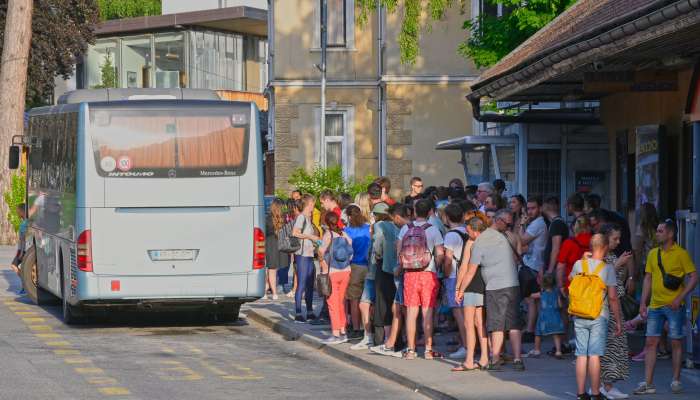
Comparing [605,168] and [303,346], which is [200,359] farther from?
[605,168]

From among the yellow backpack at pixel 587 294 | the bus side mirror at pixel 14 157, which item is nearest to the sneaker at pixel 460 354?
the yellow backpack at pixel 587 294

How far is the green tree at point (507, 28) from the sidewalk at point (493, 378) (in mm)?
8946

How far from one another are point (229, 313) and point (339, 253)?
14.0 ft

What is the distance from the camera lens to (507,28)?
26438 millimetres

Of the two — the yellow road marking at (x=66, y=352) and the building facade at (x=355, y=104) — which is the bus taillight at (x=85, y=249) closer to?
the yellow road marking at (x=66, y=352)

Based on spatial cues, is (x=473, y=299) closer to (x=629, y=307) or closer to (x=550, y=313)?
(x=550, y=313)

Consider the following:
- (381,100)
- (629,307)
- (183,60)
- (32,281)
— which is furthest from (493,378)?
(183,60)

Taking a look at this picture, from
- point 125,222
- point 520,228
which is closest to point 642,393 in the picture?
point 520,228

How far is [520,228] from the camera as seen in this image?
16922mm

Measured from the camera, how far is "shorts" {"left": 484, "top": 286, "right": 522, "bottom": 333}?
569 inches

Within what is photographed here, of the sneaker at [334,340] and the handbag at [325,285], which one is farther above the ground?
the handbag at [325,285]

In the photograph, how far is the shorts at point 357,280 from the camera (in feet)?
57.9

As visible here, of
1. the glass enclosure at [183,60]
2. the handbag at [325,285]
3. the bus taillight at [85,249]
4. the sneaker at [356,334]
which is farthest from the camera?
the glass enclosure at [183,60]

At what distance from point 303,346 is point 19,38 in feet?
73.0
